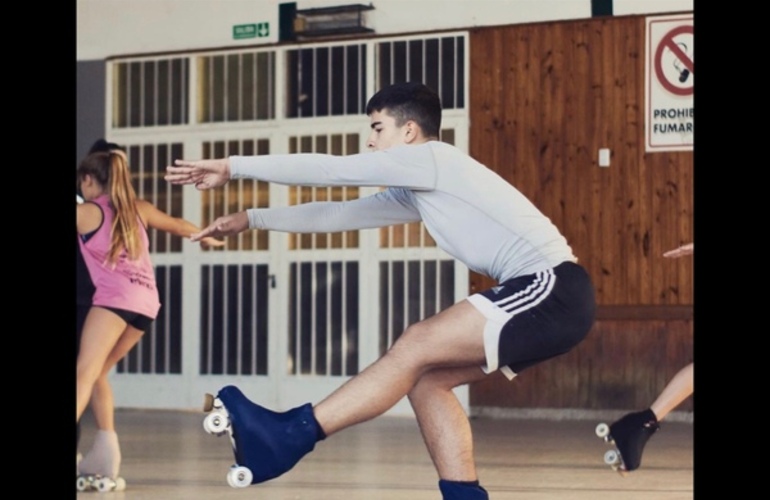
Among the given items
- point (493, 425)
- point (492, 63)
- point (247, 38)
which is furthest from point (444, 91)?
point (493, 425)

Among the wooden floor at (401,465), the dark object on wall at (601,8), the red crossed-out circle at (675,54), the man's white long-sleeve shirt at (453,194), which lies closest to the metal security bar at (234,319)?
the wooden floor at (401,465)

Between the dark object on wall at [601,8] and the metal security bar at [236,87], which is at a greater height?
the dark object on wall at [601,8]

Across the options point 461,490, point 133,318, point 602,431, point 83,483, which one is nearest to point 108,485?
point 83,483

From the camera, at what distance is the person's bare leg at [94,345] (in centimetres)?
642

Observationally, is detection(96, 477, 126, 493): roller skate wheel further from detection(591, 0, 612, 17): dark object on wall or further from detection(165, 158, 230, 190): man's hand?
detection(591, 0, 612, 17): dark object on wall

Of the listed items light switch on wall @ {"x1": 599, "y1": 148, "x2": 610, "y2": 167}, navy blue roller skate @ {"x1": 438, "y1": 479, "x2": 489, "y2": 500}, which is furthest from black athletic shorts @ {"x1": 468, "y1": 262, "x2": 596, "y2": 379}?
light switch on wall @ {"x1": 599, "y1": 148, "x2": 610, "y2": 167}

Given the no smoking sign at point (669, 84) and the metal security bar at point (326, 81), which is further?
the metal security bar at point (326, 81)

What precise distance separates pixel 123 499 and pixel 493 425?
4.85m

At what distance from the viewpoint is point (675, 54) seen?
10938 millimetres

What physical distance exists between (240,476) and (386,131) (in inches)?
45.0

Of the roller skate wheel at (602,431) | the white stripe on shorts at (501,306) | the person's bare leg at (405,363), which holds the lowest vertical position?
the roller skate wheel at (602,431)

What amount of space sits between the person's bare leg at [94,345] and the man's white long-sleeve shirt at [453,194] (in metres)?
2.38

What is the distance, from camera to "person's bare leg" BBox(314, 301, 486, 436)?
166 inches

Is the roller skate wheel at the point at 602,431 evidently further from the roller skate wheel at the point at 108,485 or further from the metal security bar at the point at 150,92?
the metal security bar at the point at 150,92
